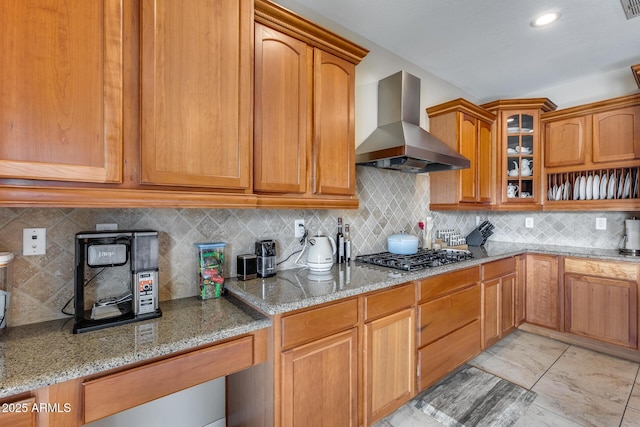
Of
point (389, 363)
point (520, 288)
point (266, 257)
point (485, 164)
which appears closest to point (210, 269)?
point (266, 257)

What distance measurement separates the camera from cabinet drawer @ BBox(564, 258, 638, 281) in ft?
8.36

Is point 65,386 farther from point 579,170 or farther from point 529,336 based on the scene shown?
point 579,170

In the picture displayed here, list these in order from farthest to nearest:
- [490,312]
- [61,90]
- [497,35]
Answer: [490,312] < [497,35] < [61,90]

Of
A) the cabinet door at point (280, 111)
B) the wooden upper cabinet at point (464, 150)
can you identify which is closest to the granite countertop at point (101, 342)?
the cabinet door at point (280, 111)

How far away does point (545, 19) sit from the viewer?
215 centimetres

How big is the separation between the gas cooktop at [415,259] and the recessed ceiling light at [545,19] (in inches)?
72.9

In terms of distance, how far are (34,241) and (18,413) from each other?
2.25 feet

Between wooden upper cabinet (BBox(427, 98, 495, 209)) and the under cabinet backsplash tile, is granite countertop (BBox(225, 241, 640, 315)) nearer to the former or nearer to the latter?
wooden upper cabinet (BBox(427, 98, 495, 209))

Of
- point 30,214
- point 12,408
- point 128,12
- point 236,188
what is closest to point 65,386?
point 12,408

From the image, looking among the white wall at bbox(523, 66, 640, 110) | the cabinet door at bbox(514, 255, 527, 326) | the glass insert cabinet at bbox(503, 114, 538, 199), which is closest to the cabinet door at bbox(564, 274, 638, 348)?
the cabinet door at bbox(514, 255, 527, 326)

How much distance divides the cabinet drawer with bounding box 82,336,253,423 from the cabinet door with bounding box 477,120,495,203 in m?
2.86

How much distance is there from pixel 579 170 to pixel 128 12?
12.8 ft

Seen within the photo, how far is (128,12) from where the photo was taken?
1102 millimetres

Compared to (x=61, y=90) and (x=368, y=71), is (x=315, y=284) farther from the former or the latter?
(x=368, y=71)
